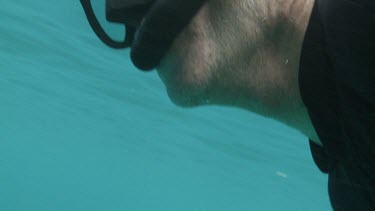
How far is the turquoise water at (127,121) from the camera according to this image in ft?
59.8

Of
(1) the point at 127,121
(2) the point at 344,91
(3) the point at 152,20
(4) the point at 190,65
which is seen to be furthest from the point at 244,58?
(1) the point at 127,121

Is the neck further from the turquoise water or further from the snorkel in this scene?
the turquoise water

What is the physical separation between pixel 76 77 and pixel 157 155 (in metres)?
16.6

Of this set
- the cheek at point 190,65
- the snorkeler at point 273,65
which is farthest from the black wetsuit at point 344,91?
the cheek at point 190,65

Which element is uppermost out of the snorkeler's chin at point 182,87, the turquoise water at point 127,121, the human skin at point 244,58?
the human skin at point 244,58

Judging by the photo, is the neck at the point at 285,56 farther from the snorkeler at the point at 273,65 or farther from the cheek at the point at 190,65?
the cheek at the point at 190,65

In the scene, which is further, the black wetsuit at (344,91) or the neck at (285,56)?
the neck at (285,56)

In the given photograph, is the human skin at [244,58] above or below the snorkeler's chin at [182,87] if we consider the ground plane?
above

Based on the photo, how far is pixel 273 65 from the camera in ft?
Answer: 7.04

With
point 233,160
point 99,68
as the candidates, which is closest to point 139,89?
point 99,68

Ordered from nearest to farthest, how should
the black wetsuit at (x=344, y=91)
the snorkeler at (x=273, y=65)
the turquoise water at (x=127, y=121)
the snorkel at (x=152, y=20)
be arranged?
the black wetsuit at (x=344, y=91), the snorkeler at (x=273, y=65), the snorkel at (x=152, y=20), the turquoise water at (x=127, y=121)

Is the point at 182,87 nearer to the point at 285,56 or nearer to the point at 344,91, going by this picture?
the point at 285,56

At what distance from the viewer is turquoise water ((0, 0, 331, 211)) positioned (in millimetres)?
18219

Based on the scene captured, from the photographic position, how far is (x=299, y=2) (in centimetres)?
199
